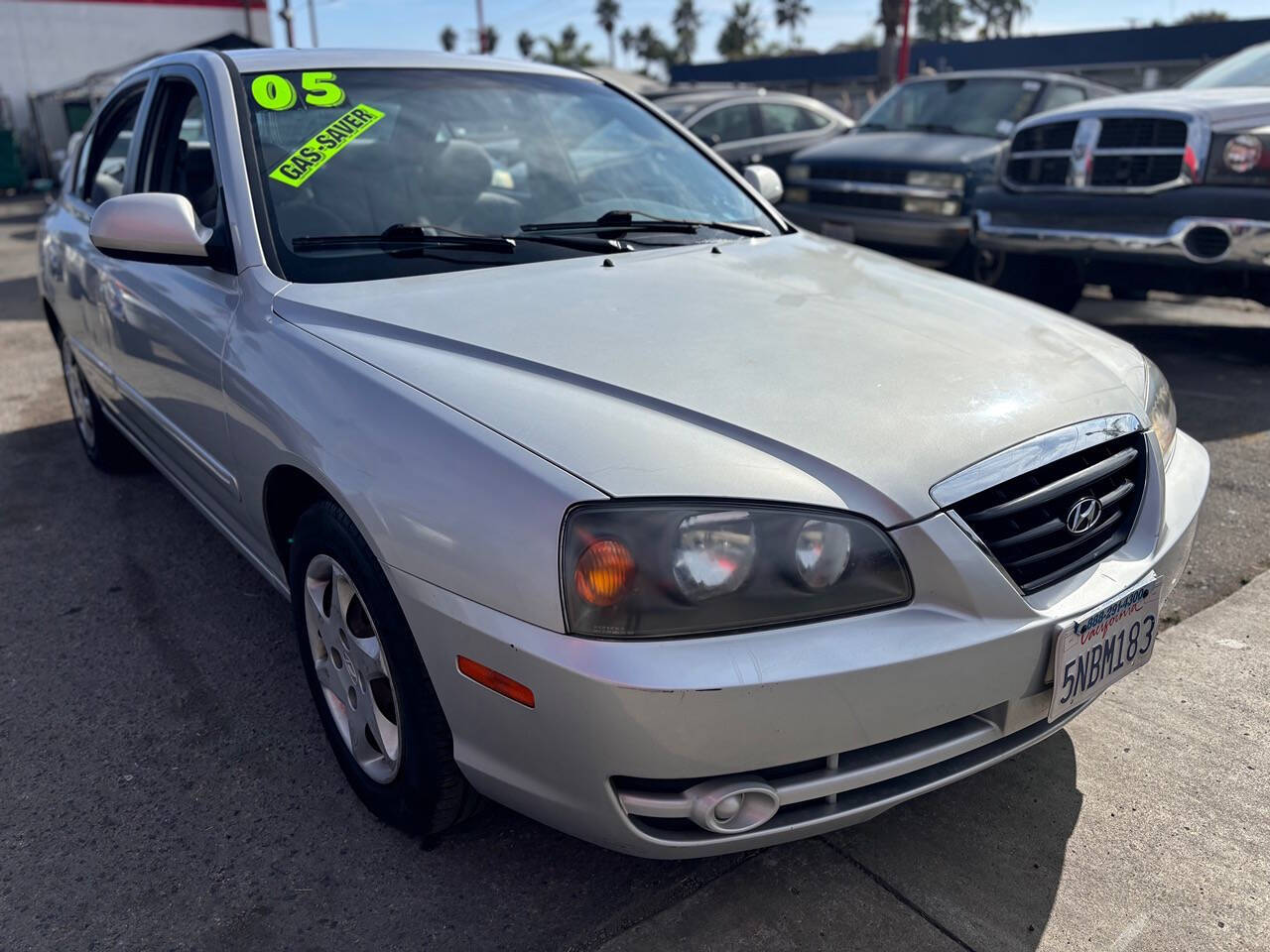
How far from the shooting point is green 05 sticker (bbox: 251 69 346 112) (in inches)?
110

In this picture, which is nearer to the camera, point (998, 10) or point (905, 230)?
point (905, 230)

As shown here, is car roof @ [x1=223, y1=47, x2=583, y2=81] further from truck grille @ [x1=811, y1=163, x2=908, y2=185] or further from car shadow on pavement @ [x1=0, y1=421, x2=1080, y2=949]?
truck grille @ [x1=811, y1=163, x2=908, y2=185]

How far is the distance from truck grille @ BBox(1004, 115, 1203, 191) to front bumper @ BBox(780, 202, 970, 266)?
0.85m

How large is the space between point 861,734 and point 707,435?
0.55 metres

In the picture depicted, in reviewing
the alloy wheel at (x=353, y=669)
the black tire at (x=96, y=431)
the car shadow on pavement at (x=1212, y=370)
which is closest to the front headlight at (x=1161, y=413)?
the alloy wheel at (x=353, y=669)

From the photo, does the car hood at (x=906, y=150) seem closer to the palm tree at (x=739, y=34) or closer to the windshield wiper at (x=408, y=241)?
the windshield wiper at (x=408, y=241)

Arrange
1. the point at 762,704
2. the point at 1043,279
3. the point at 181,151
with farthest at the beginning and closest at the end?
the point at 1043,279 < the point at 181,151 < the point at 762,704

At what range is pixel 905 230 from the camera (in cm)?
705

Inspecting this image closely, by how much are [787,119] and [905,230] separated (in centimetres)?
350

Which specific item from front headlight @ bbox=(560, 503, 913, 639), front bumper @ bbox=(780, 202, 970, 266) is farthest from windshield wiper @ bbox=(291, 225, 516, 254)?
front bumper @ bbox=(780, 202, 970, 266)

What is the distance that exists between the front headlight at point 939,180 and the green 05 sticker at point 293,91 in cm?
504

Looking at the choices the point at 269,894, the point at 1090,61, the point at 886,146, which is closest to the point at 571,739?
the point at 269,894

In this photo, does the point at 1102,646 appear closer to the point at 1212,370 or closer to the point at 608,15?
the point at 1212,370

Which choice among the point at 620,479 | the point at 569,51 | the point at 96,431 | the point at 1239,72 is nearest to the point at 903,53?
the point at 1239,72
